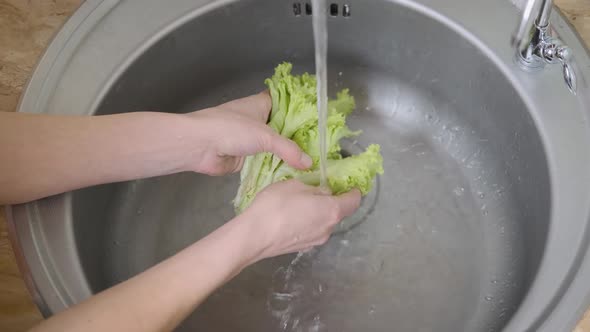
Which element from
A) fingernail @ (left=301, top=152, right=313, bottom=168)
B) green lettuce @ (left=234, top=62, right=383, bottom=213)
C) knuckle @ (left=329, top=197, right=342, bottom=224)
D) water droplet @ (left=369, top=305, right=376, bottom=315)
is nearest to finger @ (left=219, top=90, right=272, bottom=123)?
green lettuce @ (left=234, top=62, right=383, bottom=213)

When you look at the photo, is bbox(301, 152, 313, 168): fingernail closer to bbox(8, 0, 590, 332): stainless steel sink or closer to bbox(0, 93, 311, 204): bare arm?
bbox(0, 93, 311, 204): bare arm

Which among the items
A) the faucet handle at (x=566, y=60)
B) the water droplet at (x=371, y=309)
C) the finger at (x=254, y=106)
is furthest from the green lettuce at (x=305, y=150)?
the faucet handle at (x=566, y=60)

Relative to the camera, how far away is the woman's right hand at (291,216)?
0.86m

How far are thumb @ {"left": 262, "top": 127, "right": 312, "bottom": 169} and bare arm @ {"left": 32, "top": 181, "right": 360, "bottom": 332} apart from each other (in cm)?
4

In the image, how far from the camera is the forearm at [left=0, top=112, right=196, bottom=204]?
0.83 metres

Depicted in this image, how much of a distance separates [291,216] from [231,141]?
17 cm

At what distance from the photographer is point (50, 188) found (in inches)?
34.1

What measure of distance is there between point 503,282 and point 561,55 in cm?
42

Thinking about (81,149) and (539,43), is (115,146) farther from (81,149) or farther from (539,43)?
(539,43)

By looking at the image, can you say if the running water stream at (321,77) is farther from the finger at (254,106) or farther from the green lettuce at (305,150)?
the finger at (254,106)

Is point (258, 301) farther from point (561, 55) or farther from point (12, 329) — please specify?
point (561, 55)

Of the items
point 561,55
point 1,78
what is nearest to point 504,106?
A: point 561,55

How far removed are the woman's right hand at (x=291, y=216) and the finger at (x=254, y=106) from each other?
6.7 inches

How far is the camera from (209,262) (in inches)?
30.9
